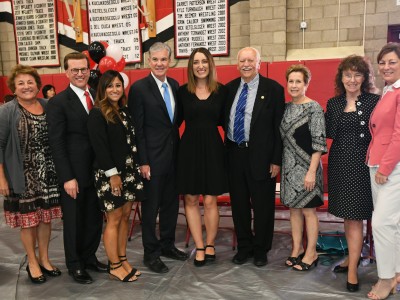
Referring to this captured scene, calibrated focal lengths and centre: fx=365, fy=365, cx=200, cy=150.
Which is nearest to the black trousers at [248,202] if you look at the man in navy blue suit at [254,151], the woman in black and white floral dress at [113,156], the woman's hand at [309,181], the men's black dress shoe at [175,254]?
the man in navy blue suit at [254,151]

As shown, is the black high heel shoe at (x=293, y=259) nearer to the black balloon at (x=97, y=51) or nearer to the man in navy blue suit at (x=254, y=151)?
the man in navy blue suit at (x=254, y=151)

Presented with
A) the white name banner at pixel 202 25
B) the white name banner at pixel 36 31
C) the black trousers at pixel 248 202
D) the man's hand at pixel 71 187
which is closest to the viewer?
the man's hand at pixel 71 187

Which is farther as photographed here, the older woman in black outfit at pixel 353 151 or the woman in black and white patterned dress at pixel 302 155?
the woman in black and white patterned dress at pixel 302 155

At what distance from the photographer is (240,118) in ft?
8.28

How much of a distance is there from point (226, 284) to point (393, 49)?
1.72 metres

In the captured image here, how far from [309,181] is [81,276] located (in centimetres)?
163

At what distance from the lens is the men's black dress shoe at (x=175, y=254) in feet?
9.09

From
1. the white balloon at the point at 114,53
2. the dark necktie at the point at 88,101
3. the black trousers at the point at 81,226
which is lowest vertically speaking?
the black trousers at the point at 81,226

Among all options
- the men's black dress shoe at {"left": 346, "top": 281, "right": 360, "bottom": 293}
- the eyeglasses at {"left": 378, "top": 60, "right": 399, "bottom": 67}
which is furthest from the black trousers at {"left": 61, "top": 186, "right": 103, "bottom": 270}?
the eyeglasses at {"left": 378, "top": 60, "right": 399, "bottom": 67}

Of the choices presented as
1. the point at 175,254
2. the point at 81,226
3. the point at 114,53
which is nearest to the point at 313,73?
the point at 114,53

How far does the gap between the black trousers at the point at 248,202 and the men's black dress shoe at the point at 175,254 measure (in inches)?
16.8

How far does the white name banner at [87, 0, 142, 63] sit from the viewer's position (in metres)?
5.82

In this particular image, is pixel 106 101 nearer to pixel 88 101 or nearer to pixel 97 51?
pixel 88 101

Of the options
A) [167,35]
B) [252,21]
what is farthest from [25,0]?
[252,21]
